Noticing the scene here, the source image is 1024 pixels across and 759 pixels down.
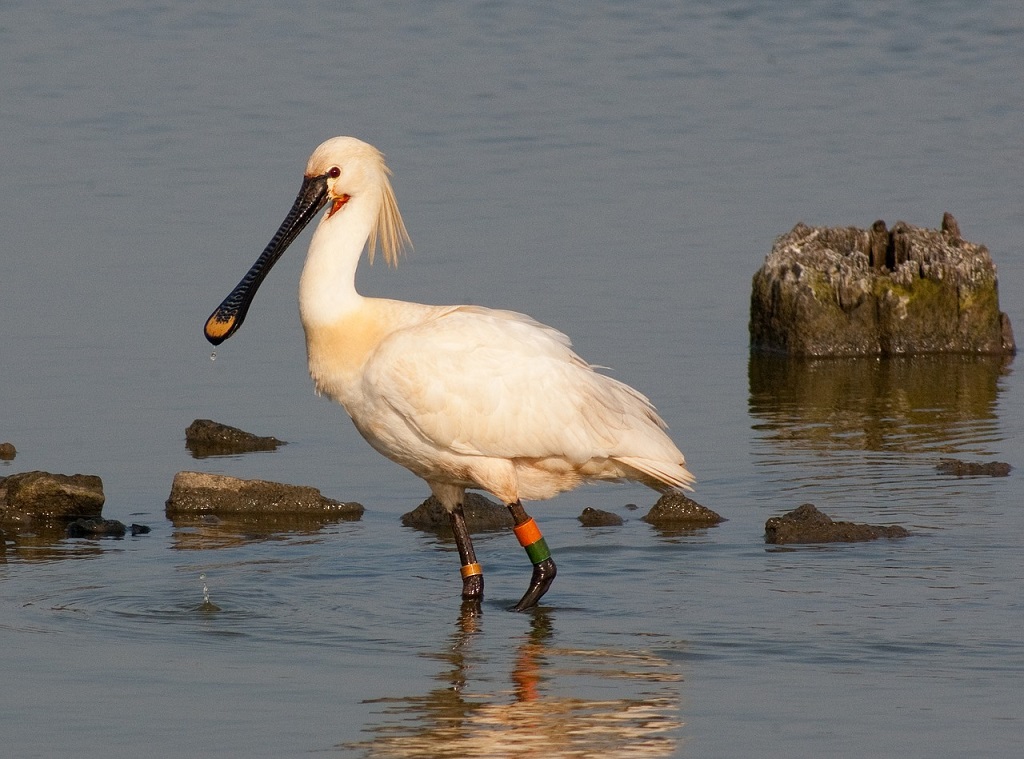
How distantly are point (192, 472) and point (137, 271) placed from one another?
5548 mm

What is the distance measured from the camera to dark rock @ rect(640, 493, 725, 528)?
11.5 meters

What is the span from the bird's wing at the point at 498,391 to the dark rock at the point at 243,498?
6.29 ft

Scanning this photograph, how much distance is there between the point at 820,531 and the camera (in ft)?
36.1

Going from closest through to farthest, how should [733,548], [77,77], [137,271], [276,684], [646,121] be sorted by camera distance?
[276,684], [733,548], [137,271], [646,121], [77,77]

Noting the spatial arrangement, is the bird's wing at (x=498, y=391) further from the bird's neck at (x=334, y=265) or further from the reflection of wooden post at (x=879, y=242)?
the reflection of wooden post at (x=879, y=242)

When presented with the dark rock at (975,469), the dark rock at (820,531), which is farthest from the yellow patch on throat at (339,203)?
the dark rock at (975,469)

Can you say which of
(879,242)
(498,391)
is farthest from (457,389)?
(879,242)

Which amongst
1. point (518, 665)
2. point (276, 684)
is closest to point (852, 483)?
point (518, 665)

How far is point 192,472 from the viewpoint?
473 inches

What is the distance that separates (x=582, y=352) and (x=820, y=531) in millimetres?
4386

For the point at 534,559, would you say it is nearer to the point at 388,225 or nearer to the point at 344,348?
the point at 344,348

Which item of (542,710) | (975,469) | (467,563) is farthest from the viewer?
(975,469)

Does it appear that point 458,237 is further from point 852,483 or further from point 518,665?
point 518,665

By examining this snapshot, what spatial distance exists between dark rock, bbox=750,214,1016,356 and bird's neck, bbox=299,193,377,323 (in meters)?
5.88
